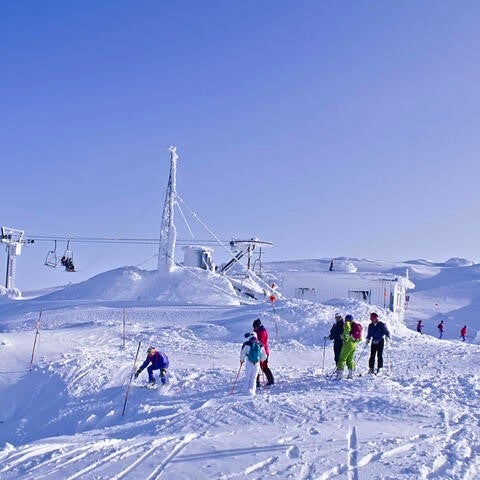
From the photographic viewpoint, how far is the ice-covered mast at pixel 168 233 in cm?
3359

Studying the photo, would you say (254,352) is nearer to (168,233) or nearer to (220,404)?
(220,404)

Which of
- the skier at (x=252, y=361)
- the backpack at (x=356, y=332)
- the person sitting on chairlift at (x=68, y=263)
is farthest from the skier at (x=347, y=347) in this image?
the person sitting on chairlift at (x=68, y=263)

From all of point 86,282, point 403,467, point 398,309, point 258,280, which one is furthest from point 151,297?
point 403,467

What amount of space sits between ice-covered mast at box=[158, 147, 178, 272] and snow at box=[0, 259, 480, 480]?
5140 mm

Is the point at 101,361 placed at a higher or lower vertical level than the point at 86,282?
lower

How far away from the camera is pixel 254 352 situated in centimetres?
1248

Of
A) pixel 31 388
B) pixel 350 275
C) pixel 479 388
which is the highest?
pixel 350 275

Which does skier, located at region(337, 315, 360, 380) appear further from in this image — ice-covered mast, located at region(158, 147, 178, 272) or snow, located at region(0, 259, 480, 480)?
ice-covered mast, located at region(158, 147, 178, 272)

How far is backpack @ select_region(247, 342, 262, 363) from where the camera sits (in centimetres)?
1242

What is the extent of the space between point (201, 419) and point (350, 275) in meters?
34.8

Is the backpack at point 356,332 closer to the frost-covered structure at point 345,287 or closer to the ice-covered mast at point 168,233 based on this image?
the ice-covered mast at point 168,233

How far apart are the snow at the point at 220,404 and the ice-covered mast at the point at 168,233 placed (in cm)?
514

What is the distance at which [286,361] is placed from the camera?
18.4 meters

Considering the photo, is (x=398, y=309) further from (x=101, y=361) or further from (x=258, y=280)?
(x=101, y=361)
